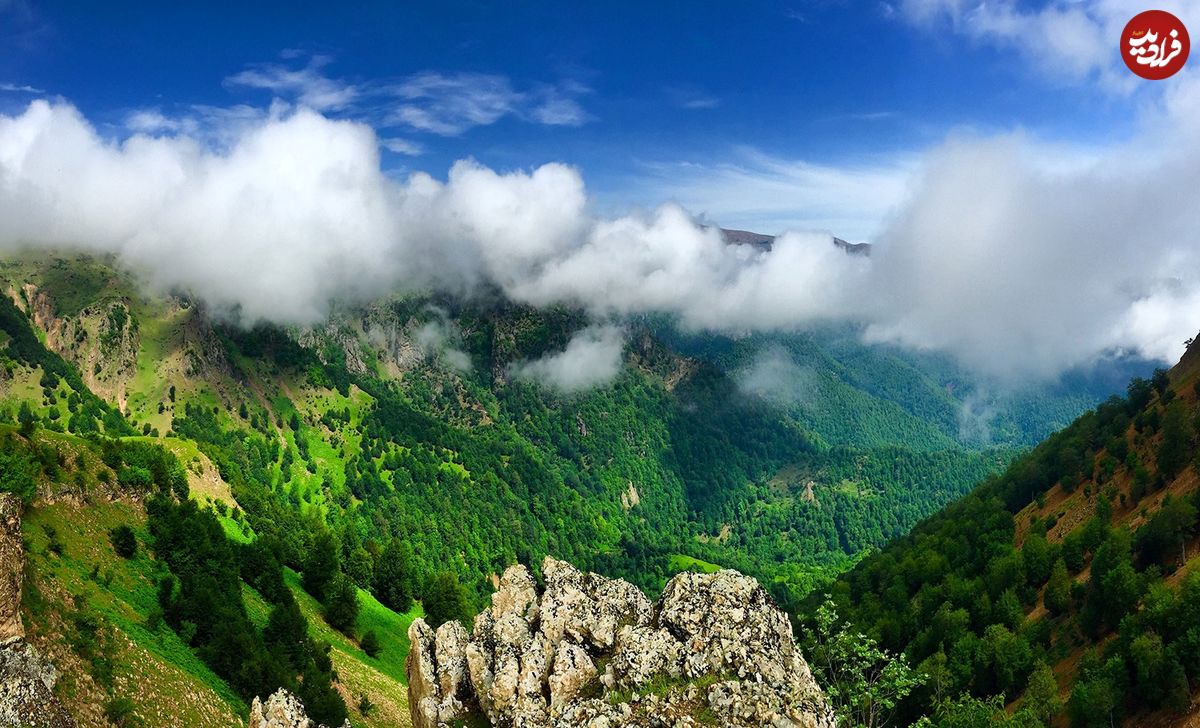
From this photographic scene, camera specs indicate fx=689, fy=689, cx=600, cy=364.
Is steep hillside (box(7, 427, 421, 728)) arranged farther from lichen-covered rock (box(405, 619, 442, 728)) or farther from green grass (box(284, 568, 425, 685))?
lichen-covered rock (box(405, 619, 442, 728))

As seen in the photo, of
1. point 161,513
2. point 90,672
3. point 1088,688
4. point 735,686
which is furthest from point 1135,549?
point 161,513

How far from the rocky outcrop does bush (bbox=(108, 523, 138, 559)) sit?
24.9 m

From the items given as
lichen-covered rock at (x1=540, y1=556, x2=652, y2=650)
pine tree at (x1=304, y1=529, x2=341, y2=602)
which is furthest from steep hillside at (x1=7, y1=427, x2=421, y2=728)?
lichen-covered rock at (x1=540, y1=556, x2=652, y2=650)

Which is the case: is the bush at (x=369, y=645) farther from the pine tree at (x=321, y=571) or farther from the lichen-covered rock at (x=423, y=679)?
the lichen-covered rock at (x=423, y=679)

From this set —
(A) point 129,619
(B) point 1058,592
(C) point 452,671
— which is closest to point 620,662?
(C) point 452,671

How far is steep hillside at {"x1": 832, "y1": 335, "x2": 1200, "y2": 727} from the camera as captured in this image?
→ 62594mm

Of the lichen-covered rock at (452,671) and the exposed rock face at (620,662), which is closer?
the exposed rock face at (620,662)

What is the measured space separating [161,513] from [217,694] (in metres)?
27.9

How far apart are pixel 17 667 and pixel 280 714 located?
15.0m

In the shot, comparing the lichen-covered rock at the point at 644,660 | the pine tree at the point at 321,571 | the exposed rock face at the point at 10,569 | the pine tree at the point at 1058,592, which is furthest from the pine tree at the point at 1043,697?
the exposed rock face at the point at 10,569

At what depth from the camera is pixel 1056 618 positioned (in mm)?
86250

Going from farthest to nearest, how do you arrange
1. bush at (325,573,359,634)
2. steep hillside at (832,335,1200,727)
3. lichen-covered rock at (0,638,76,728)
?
bush at (325,573,359,634), steep hillside at (832,335,1200,727), lichen-covered rock at (0,638,76,728)

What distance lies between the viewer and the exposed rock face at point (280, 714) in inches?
1204

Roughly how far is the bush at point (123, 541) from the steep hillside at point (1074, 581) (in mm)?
70263
